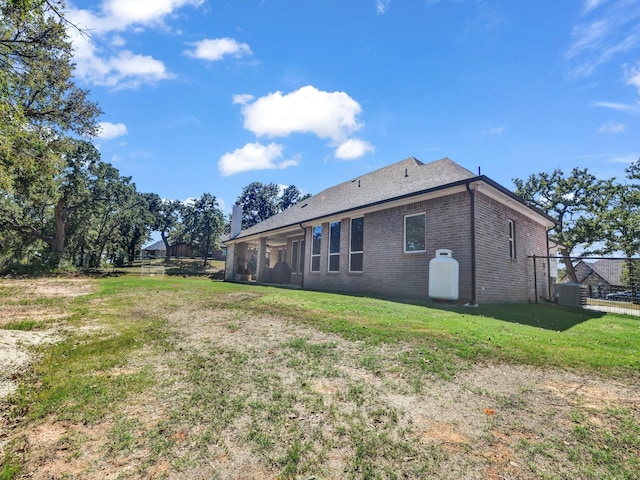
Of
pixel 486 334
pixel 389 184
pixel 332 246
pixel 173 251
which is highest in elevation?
pixel 389 184

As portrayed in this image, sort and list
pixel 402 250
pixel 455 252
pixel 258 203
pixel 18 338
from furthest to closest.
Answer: pixel 258 203
pixel 402 250
pixel 455 252
pixel 18 338

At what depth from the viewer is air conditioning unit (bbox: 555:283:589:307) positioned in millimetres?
11876

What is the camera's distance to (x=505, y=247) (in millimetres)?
11008

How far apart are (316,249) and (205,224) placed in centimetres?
3071

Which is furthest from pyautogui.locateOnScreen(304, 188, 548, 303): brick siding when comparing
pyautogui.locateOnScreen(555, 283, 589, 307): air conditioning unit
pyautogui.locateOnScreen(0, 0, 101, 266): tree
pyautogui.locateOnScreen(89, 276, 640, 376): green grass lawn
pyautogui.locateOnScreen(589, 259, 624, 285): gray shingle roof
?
pyautogui.locateOnScreen(589, 259, 624, 285): gray shingle roof

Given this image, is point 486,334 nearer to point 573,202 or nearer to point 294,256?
point 294,256

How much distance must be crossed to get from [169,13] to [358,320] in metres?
8.80

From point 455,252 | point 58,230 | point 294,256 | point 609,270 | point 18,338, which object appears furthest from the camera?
point 609,270

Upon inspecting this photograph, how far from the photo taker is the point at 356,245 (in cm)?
1359

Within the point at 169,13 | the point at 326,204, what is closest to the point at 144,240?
the point at 326,204

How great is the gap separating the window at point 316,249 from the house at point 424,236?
0.17 feet

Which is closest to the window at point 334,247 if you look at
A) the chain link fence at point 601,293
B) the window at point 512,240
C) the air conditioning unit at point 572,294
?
the window at point 512,240

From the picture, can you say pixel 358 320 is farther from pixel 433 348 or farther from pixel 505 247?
pixel 505 247

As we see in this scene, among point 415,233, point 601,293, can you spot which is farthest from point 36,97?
point 601,293
